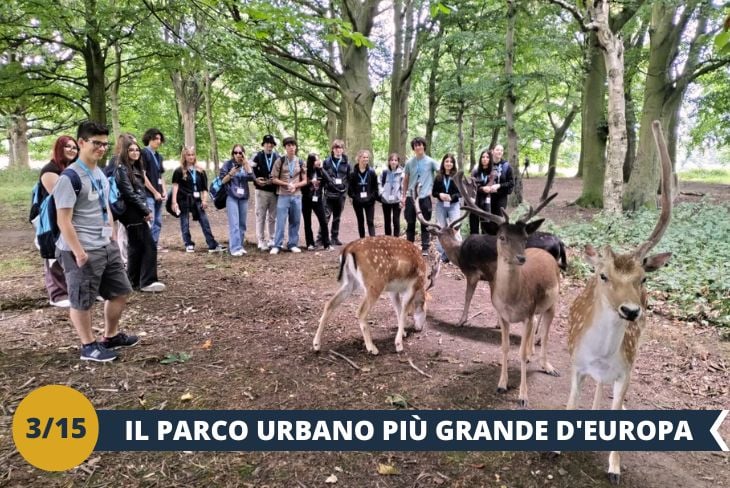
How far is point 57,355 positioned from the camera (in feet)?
13.9

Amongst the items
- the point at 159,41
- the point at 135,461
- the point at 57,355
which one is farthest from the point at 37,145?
the point at 135,461

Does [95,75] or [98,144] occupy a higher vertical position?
[95,75]

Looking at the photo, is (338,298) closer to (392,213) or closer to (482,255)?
(482,255)

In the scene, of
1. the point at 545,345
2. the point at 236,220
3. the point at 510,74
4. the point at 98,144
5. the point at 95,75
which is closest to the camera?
the point at 98,144

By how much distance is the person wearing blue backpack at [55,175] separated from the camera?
4.39m

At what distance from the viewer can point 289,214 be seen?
8.88 metres

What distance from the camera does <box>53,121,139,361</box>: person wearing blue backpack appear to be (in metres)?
3.60

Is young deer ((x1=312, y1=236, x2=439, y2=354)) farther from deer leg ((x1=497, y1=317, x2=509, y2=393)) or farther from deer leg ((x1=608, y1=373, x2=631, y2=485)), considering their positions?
deer leg ((x1=608, y1=373, x2=631, y2=485))

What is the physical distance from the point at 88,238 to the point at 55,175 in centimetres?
115

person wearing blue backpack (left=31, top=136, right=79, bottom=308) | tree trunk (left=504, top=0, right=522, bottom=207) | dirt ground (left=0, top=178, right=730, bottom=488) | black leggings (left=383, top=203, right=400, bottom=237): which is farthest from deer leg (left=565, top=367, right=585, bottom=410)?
tree trunk (left=504, top=0, right=522, bottom=207)

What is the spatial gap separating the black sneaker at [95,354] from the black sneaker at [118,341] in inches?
9.5

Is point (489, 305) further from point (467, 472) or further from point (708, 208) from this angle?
point (708, 208)

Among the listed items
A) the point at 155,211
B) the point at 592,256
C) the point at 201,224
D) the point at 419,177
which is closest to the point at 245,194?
the point at 201,224

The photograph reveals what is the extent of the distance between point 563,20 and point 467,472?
16497 millimetres
